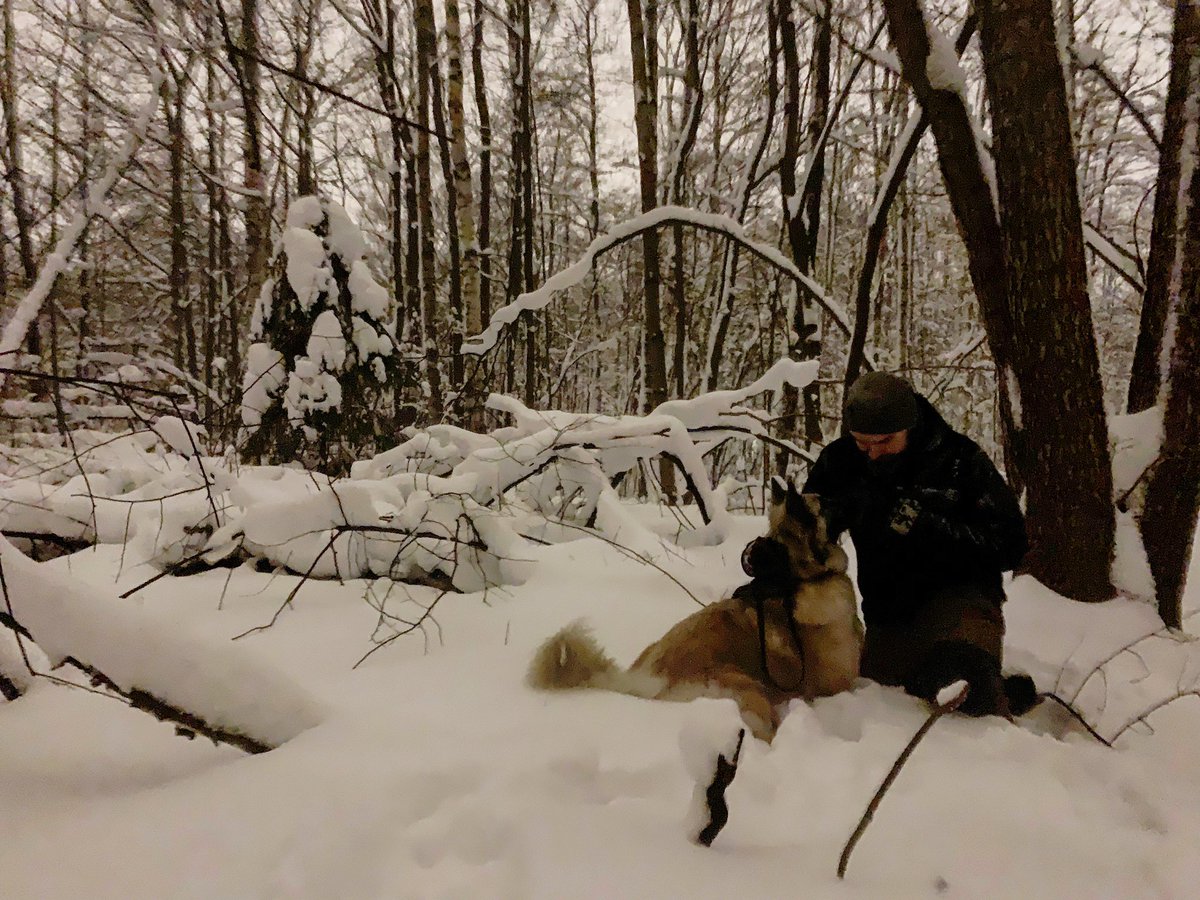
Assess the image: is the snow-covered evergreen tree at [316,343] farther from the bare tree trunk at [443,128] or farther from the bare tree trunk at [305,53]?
the bare tree trunk at [305,53]

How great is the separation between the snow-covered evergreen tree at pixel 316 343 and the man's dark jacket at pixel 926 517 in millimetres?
4104

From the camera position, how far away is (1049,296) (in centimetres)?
255

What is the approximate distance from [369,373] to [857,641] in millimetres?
4579

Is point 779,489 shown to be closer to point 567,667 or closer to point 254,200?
point 567,667

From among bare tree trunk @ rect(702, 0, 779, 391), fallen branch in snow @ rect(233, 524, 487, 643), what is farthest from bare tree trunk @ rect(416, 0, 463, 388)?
fallen branch in snow @ rect(233, 524, 487, 643)

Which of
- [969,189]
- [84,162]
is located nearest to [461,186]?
[84,162]

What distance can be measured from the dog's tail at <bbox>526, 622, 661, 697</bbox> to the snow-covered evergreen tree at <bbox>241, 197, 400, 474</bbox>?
3.55 meters

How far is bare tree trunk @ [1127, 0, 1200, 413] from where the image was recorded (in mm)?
2715

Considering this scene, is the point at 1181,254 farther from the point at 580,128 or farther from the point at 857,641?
the point at 580,128

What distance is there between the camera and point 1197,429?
2639mm

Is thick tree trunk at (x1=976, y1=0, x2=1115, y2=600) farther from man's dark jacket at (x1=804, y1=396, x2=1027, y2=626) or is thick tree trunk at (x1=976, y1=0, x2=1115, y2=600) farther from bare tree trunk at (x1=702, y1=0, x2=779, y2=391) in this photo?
bare tree trunk at (x1=702, y1=0, x2=779, y2=391)

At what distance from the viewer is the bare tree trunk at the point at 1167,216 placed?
8.91 feet

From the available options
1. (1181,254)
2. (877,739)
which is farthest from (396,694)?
(1181,254)

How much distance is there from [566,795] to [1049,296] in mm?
2652
